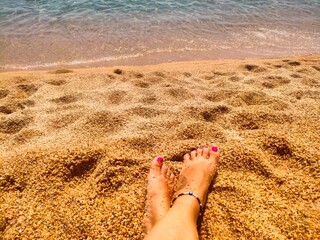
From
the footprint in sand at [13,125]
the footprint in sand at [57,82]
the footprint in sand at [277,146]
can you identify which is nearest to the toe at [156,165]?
the footprint in sand at [277,146]

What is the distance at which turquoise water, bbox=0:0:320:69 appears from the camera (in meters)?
5.01

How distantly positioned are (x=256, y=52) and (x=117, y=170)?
170 inches

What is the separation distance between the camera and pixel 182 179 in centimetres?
212

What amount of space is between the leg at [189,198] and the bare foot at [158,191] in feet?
0.23

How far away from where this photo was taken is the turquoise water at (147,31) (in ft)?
16.4

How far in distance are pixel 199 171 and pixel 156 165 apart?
1.09ft

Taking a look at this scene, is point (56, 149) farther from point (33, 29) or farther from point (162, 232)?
point (33, 29)

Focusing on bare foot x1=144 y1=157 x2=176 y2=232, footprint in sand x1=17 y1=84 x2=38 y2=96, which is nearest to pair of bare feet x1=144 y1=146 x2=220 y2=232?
bare foot x1=144 y1=157 x2=176 y2=232

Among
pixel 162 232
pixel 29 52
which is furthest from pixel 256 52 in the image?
pixel 162 232

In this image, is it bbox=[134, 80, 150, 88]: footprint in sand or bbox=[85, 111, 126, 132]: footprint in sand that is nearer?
bbox=[85, 111, 126, 132]: footprint in sand

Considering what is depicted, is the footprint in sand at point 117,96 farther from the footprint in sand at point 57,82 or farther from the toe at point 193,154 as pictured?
the toe at point 193,154

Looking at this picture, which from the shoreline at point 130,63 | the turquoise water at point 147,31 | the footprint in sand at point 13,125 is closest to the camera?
the footprint in sand at point 13,125

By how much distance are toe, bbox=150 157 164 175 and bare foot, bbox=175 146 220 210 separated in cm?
19

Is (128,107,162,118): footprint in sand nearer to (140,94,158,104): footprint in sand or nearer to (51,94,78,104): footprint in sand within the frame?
(140,94,158,104): footprint in sand
